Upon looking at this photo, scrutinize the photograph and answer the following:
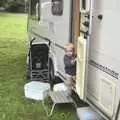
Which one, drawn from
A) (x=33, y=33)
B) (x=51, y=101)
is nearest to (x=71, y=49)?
(x=51, y=101)

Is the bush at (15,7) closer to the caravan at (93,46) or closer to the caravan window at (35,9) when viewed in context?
the caravan window at (35,9)

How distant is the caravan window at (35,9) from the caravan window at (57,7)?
1389 millimetres

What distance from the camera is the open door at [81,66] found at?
19.4 ft

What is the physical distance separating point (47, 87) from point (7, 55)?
20.3ft

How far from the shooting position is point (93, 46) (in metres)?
5.89

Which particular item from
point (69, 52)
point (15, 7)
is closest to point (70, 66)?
point (69, 52)

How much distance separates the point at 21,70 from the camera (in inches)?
433

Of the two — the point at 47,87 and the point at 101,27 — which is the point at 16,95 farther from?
the point at 101,27

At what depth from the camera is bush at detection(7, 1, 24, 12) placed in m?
40.4

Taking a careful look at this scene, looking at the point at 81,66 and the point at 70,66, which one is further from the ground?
the point at 81,66

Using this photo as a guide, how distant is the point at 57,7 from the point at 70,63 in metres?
1.48

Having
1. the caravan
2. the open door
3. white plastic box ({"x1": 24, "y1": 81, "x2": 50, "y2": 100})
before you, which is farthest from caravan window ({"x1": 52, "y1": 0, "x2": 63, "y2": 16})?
the open door

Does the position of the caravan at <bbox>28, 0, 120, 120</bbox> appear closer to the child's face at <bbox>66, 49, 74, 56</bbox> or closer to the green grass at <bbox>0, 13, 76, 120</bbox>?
the child's face at <bbox>66, 49, 74, 56</bbox>

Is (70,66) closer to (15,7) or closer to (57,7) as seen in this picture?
(57,7)
